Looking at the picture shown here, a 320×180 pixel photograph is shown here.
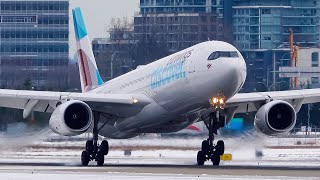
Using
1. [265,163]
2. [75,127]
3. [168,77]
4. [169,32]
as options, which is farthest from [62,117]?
[169,32]

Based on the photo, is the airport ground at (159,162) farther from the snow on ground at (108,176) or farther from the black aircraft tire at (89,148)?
the black aircraft tire at (89,148)

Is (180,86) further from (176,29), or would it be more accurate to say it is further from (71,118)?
(176,29)

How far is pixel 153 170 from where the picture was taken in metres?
52.3

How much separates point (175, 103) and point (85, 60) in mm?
12728

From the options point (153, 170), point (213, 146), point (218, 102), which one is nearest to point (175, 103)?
point (218, 102)

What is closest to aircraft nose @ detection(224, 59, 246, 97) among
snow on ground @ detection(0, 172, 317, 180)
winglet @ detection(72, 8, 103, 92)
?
snow on ground @ detection(0, 172, 317, 180)

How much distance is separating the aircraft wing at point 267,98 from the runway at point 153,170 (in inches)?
91.5

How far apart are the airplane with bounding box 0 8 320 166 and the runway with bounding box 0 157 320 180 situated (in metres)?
1.37

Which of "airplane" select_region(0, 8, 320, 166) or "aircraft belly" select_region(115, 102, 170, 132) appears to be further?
"aircraft belly" select_region(115, 102, 170, 132)

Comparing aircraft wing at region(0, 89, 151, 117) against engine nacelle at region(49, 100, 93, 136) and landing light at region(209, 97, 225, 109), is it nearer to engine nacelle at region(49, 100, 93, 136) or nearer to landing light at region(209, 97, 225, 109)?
engine nacelle at region(49, 100, 93, 136)

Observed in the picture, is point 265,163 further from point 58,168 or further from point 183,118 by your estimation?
point 58,168

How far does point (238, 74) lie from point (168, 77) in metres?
4.14

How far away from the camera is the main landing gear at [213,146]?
5775cm

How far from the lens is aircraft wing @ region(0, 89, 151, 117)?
195ft
